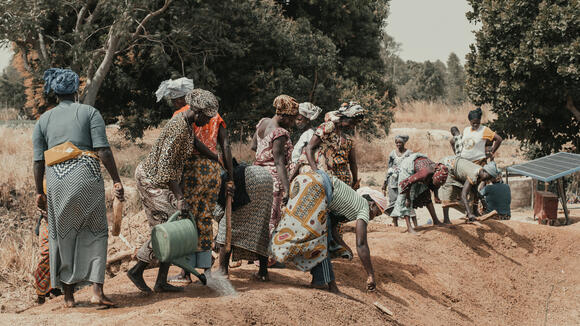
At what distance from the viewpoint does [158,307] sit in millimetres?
4375

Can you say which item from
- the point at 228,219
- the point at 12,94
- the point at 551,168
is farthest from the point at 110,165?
the point at 12,94

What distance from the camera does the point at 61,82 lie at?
15.7 ft

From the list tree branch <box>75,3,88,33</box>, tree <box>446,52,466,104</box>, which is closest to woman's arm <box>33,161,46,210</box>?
tree branch <box>75,3,88,33</box>

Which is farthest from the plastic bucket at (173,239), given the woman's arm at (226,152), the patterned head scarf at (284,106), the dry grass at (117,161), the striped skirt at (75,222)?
the dry grass at (117,161)

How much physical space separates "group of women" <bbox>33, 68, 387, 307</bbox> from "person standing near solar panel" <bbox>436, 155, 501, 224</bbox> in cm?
368

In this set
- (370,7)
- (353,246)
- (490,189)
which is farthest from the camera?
(370,7)

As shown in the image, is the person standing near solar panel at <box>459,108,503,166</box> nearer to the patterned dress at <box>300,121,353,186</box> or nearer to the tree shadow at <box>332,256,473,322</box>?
the tree shadow at <box>332,256,473,322</box>

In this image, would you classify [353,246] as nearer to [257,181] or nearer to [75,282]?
[257,181]

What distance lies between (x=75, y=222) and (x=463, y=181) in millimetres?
6322

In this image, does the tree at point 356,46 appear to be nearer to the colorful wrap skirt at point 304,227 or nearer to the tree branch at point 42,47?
the tree branch at point 42,47

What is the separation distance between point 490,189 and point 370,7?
13266 mm

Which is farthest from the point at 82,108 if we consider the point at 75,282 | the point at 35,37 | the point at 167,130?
the point at 35,37

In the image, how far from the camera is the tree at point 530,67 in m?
13.5

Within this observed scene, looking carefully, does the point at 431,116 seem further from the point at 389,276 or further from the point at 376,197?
the point at 376,197
